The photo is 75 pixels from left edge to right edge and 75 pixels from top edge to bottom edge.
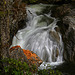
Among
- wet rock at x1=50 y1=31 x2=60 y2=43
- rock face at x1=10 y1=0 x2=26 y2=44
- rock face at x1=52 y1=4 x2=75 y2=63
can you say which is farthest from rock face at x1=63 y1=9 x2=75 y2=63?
rock face at x1=10 y1=0 x2=26 y2=44

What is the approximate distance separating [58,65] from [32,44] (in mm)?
2259

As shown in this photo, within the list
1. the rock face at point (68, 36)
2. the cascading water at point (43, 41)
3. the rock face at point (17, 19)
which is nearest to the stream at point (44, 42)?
the cascading water at point (43, 41)

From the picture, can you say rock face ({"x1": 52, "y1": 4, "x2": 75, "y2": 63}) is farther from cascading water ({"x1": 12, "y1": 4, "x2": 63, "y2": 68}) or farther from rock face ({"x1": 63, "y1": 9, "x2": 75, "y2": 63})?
cascading water ({"x1": 12, "y1": 4, "x2": 63, "y2": 68})

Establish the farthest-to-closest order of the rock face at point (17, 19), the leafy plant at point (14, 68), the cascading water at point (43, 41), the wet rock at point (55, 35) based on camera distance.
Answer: the rock face at point (17, 19), the wet rock at point (55, 35), the cascading water at point (43, 41), the leafy plant at point (14, 68)

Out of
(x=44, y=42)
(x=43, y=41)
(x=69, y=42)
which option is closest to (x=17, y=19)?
(x=43, y=41)

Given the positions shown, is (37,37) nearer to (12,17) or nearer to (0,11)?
(12,17)

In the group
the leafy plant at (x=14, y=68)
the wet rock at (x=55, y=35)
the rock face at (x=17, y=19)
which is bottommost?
the leafy plant at (x=14, y=68)

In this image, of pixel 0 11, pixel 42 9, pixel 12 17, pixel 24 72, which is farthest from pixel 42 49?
pixel 42 9

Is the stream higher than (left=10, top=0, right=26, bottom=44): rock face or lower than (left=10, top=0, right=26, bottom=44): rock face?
lower

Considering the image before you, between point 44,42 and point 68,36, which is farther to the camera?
point 44,42

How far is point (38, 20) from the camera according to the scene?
10.4 metres

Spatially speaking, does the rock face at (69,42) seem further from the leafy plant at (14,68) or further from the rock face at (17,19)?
the leafy plant at (14,68)

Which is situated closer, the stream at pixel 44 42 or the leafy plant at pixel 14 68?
the leafy plant at pixel 14 68

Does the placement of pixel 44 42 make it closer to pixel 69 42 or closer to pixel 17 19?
pixel 69 42
